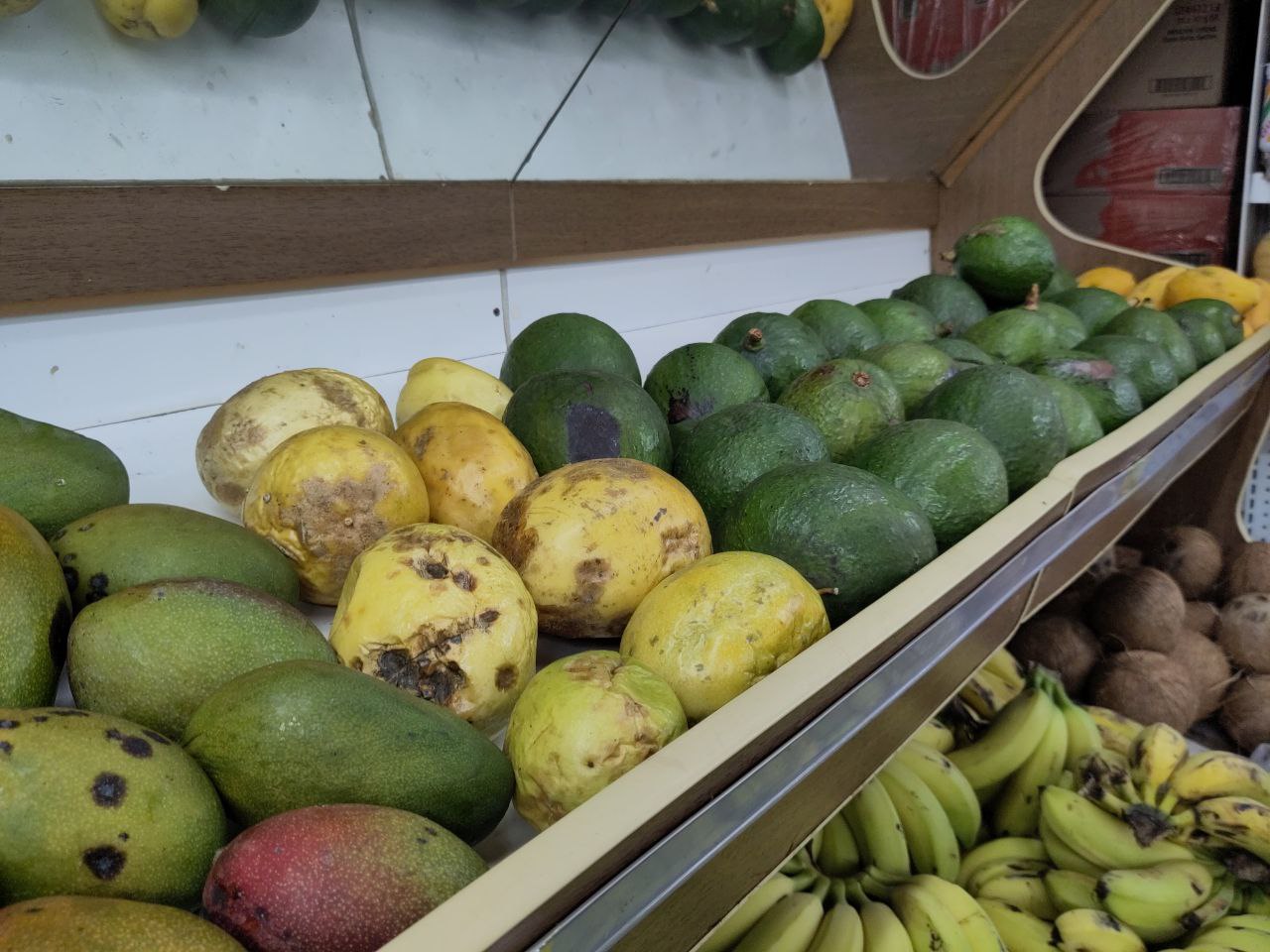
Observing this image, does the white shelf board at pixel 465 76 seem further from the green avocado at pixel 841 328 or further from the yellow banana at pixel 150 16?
the green avocado at pixel 841 328

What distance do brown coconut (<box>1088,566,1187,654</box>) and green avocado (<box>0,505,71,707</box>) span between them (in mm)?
1940

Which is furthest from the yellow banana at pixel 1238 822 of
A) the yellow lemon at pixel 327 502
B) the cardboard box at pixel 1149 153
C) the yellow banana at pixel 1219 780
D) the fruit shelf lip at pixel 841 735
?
the cardboard box at pixel 1149 153

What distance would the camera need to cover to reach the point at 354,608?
2.25 ft

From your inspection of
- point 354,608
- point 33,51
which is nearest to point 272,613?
point 354,608

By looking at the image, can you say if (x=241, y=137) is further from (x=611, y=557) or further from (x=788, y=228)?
(x=788, y=228)

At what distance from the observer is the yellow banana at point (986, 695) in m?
1.64

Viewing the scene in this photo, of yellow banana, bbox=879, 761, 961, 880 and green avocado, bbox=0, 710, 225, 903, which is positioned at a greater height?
green avocado, bbox=0, 710, 225, 903

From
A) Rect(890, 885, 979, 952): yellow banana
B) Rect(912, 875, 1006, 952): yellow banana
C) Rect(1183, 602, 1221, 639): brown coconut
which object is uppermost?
Rect(890, 885, 979, 952): yellow banana

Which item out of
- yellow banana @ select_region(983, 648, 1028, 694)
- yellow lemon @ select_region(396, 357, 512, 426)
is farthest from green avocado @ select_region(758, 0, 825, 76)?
yellow banana @ select_region(983, 648, 1028, 694)

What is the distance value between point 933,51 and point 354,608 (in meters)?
1.98

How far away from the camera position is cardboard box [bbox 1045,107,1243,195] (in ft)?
8.04

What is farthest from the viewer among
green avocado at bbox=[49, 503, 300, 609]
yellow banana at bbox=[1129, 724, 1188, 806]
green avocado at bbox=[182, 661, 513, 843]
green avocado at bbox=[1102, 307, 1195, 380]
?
green avocado at bbox=[1102, 307, 1195, 380]

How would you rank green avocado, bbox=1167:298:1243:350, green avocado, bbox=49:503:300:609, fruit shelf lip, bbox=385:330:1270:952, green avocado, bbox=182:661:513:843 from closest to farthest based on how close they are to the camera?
1. fruit shelf lip, bbox=385:330:1270:952
2. green avocado, bbox=182:661:513:843
3. green avocado, bbox=49:503:300:609
4. green avocado, bbox=1167:298:1243:350

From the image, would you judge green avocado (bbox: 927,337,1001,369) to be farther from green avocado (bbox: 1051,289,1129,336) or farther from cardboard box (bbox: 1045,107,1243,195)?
cardboard box (bbox: 1045,107,1243,195)
